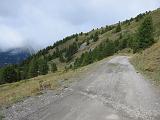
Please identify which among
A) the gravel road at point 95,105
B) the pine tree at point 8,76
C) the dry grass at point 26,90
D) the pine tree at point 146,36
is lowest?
the gravel road at point 95,105

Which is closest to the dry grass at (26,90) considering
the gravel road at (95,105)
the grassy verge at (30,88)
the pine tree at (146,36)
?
the grassy verge at (30,88)

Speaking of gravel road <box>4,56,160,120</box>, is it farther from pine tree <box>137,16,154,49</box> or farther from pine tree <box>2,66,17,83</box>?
pine tree <box>2,66,17,83</box>

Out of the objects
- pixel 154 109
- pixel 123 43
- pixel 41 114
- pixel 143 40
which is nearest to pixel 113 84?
pixel 154 109

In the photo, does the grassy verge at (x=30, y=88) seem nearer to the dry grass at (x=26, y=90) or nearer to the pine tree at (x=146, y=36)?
the dry grass at (x=26, y=90)

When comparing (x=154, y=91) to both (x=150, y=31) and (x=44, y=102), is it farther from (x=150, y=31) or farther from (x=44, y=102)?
(x=150, y=31)

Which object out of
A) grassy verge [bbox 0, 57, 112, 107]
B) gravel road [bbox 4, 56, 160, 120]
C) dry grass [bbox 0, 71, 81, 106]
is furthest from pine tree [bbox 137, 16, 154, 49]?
gravel road [bbox 4, 56, 160, 120]

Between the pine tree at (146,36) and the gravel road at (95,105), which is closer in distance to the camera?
the gravel road at (95,105)

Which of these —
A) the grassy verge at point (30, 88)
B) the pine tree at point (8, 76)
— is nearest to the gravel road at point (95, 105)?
the grassy verge at point (30, 88)

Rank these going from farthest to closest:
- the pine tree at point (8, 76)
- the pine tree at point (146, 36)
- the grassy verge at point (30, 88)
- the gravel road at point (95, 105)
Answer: the pine tree at point (8, 76), the pine tree at point (146, 36), the grassy verge at point (30, 88), the gravel road at point (95, 105)

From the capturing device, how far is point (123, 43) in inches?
5866

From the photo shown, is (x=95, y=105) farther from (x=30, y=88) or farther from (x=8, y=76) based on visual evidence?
(x=8, y=76)

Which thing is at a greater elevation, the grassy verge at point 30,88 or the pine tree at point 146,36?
the pine tree at point 146,36

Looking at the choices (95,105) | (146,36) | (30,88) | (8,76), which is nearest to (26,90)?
(30,88)

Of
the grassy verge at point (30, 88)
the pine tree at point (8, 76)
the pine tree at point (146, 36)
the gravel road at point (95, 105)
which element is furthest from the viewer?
the pine tree at point (8, 76)
